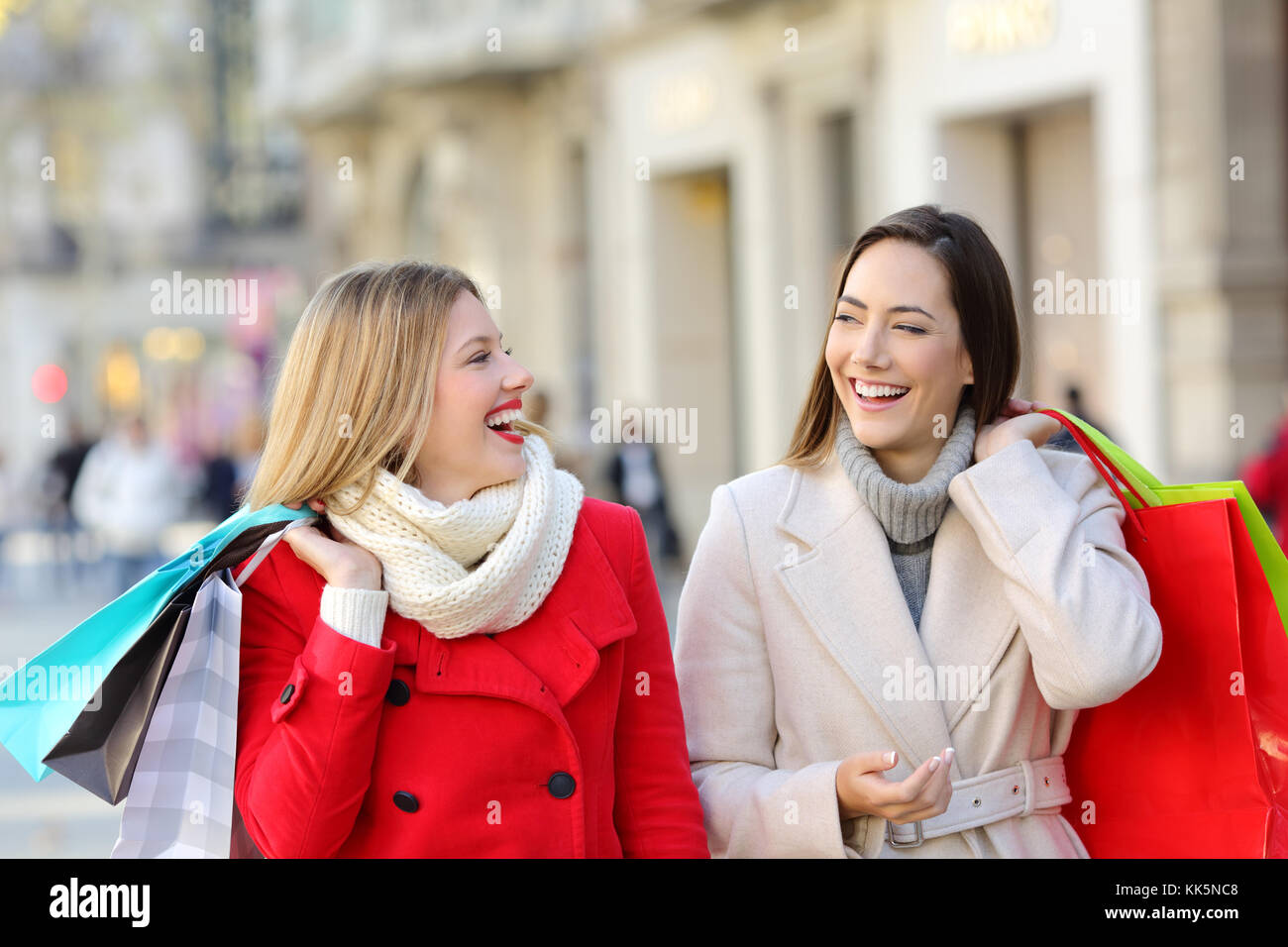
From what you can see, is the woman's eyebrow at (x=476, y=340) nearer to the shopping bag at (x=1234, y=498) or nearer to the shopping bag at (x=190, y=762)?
the shopping bag at (x=190, y=762)

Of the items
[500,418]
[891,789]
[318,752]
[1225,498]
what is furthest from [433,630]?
[1225,498]

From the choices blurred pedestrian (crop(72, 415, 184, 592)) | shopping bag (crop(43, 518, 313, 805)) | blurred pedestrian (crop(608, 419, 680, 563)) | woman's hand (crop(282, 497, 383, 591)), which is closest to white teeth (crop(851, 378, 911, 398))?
woman's hand (crop(282, 497, 383, 591))

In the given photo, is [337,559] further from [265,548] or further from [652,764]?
[652,764]

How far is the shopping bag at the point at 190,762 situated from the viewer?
257 centimetres

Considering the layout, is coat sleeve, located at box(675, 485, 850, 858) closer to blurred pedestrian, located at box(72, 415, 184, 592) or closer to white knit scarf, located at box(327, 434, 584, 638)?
white knit scarf, located at box(327, 434, 584, 638)

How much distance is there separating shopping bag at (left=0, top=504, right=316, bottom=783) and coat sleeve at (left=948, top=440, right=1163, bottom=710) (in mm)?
1233

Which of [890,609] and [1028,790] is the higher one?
[890,609]

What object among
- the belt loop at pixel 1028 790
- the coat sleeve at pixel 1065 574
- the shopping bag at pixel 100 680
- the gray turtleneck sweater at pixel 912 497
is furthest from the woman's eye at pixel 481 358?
the belt loop at pixel 1028 790

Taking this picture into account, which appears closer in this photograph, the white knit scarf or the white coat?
the white knit scarf

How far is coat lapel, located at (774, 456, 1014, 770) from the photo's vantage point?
112 inches

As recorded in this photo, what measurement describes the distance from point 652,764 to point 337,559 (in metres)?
0.64

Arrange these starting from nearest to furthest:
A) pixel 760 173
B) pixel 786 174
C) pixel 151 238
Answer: pixel 786 174
pixel 760 173
pixel 151 238

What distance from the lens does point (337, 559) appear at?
2.60 m
